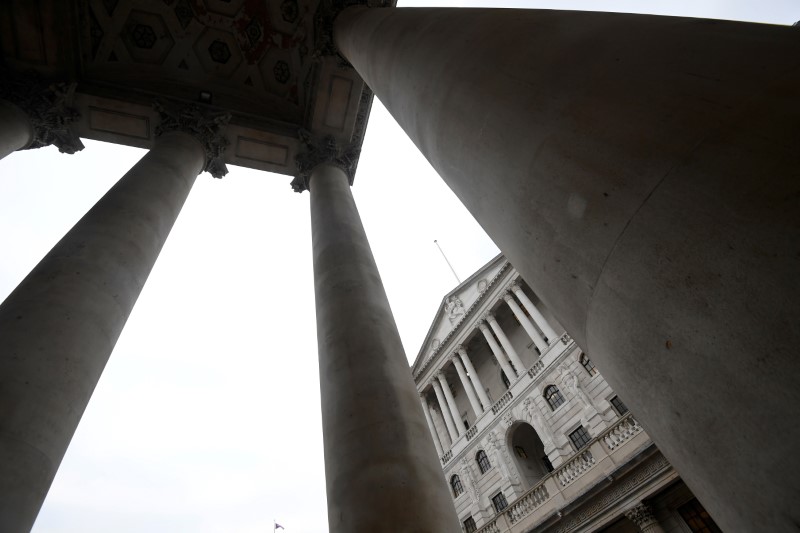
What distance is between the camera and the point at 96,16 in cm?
1180

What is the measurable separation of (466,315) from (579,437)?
13.8m

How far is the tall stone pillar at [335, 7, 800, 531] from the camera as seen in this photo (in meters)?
1.25

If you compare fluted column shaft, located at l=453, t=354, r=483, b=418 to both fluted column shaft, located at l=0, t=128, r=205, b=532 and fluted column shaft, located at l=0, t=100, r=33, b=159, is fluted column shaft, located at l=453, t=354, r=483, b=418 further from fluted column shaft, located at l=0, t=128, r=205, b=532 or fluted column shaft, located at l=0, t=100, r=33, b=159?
fluted column shaft, located at l=0, t=100, r=33, b=159

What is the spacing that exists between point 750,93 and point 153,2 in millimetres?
15720

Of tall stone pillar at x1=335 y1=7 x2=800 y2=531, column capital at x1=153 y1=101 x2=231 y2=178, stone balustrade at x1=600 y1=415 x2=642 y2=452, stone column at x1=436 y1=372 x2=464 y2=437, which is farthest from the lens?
stone column at x1=436 y1=372 x2=464 y2=437

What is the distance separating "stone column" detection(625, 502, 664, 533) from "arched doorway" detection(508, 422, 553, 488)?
10029 millimetres

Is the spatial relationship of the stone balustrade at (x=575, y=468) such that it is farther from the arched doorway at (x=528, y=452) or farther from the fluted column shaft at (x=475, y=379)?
the fluted column shaft at (x=475, y=379)

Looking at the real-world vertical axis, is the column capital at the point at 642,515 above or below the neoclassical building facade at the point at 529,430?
below

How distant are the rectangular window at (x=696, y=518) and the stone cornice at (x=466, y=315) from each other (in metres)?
18.8

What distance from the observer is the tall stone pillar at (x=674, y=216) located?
1.25m

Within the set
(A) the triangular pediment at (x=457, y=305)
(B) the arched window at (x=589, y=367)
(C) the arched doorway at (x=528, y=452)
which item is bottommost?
(C) the arched doorway at (x=528, y=452)

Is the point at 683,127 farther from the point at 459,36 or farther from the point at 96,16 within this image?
the point at 96,16

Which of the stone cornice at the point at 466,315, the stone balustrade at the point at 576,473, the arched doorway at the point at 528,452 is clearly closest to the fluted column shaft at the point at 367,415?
the stone balustrade at the point at 576,473

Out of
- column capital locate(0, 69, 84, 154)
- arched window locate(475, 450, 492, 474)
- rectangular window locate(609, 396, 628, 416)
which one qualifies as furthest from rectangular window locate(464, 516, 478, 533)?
column capital locate(0, 69, 84, 154)
